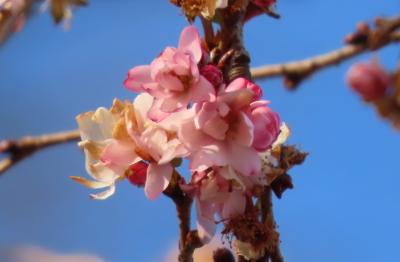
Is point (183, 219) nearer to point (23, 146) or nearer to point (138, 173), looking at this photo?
point (138, 173)

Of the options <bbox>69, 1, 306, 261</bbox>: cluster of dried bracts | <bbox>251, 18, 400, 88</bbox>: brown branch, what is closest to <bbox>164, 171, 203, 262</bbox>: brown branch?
<bbox>69, 1, 306, 261</bbox>: cluster of dried bracts

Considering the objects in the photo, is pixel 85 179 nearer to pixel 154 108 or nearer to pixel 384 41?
pixel 154 108

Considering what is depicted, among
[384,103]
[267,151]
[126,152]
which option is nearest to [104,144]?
[126,152]

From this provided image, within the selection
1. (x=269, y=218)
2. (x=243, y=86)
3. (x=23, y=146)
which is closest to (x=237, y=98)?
(x=243, y=86)

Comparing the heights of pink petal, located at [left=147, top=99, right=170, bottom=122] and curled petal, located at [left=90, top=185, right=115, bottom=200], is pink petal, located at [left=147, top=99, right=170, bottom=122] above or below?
above

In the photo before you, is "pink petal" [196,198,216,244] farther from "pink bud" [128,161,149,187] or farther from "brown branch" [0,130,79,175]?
"brown branch" [0,130,79,175]
